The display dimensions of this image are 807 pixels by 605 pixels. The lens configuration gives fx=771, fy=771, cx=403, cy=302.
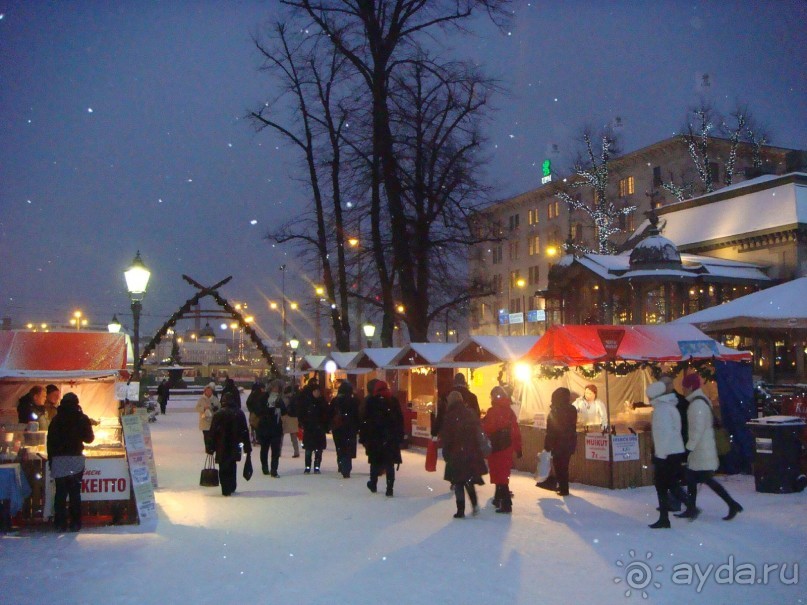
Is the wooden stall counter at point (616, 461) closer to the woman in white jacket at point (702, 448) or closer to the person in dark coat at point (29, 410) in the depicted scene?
the woman in white jacket at point (702, 448)

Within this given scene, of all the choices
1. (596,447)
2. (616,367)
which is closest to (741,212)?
(616,367)

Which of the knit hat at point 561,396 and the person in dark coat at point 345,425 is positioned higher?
the knit hat at point 561,396

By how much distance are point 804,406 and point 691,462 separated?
6.09 metres

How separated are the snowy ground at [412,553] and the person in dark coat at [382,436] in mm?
447

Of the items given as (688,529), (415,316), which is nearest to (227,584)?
(688,529)

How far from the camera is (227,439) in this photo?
12.4 m

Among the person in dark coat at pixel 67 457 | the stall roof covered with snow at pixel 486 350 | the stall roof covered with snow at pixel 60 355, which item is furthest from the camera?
the stall roof covered with snow at pixel 486 350

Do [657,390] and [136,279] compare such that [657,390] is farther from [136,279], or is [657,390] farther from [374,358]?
[374,358]

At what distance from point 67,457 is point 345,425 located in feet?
18.9

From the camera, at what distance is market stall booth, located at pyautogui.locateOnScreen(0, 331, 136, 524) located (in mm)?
10078

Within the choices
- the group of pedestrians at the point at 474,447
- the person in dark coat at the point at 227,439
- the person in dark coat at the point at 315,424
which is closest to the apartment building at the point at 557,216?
the person in dark coat at the point at 315,424

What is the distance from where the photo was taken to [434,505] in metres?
11.6

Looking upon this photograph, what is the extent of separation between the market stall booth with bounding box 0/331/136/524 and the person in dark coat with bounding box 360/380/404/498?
390 centimetres

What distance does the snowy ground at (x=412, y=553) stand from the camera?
6863 millimetres
